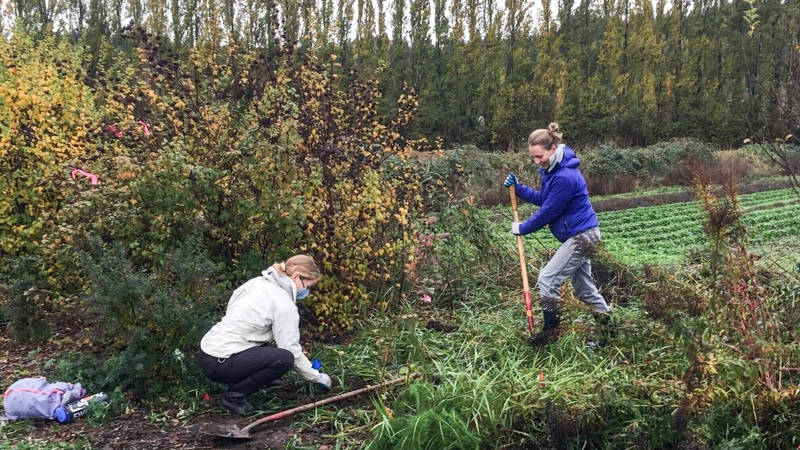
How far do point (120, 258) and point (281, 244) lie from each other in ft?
4.15

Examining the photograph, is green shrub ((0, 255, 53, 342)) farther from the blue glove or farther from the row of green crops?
the row of green crops

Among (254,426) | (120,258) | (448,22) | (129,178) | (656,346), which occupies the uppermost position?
(448,22)

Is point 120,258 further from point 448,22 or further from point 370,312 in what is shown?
point 448,22

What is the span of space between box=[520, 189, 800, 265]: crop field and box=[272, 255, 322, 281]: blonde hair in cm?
377

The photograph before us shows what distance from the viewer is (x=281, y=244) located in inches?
202

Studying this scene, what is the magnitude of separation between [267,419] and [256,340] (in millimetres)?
491

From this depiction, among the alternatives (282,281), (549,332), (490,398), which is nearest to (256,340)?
(282,281)

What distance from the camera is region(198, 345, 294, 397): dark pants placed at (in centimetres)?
388

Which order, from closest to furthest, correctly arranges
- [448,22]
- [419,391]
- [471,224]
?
[419,391], [471,224], [448,22]

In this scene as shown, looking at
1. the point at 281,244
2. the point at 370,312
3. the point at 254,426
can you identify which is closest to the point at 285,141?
the point at 281,244

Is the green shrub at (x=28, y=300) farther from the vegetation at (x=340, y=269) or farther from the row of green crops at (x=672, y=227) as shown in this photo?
the row of green crops at (x=672, y=227)

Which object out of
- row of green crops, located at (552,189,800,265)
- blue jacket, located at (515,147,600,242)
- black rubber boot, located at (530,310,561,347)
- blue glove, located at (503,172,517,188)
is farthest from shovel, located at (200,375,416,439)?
row of green crops, located at (552,189,800,265)

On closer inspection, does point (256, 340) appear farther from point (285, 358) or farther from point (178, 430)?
point (178, 430)

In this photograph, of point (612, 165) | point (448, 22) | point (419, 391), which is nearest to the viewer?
point (419, 391)
